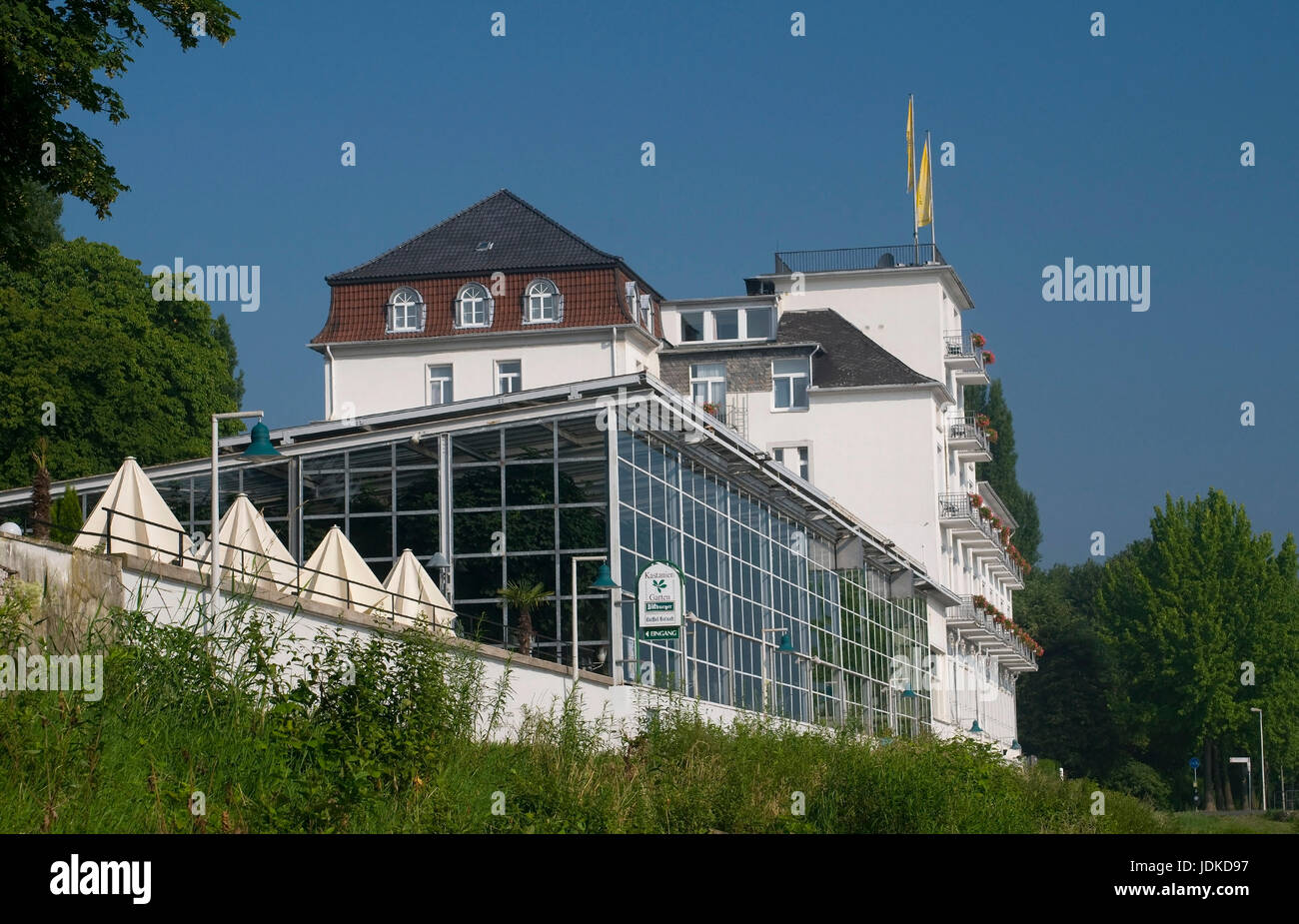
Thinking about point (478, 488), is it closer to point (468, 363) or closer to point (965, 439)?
point (468, 363)

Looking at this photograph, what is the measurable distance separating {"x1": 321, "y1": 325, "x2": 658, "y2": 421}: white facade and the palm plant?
23458mm

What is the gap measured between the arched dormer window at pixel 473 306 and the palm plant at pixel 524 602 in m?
25.5

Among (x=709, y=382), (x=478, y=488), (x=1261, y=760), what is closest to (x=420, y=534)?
(x=478, y=488)

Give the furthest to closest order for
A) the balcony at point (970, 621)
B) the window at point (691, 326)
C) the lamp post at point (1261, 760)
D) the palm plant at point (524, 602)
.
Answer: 1. the lamp post at point (1261, 760)
2. the window at point (691, 326)
3. the balcony at point (970, 621)
4. the palm plant at point (524, 602)

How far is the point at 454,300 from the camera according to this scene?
5797cm

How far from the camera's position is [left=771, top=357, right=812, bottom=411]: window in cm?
6212

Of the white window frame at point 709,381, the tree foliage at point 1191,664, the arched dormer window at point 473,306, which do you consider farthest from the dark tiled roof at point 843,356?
the tree foliage at point 1191,664

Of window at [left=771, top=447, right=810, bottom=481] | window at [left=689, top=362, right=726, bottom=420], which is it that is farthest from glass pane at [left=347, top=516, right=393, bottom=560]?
window at [left=771, top=447, right=810, bottom=481]

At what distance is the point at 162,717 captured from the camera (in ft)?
46.2

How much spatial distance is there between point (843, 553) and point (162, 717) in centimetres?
3480

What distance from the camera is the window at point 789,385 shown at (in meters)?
62.1

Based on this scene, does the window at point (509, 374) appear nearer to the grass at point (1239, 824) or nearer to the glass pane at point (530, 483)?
the glass pane at point (530, 483)

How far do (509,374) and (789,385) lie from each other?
403 inches
